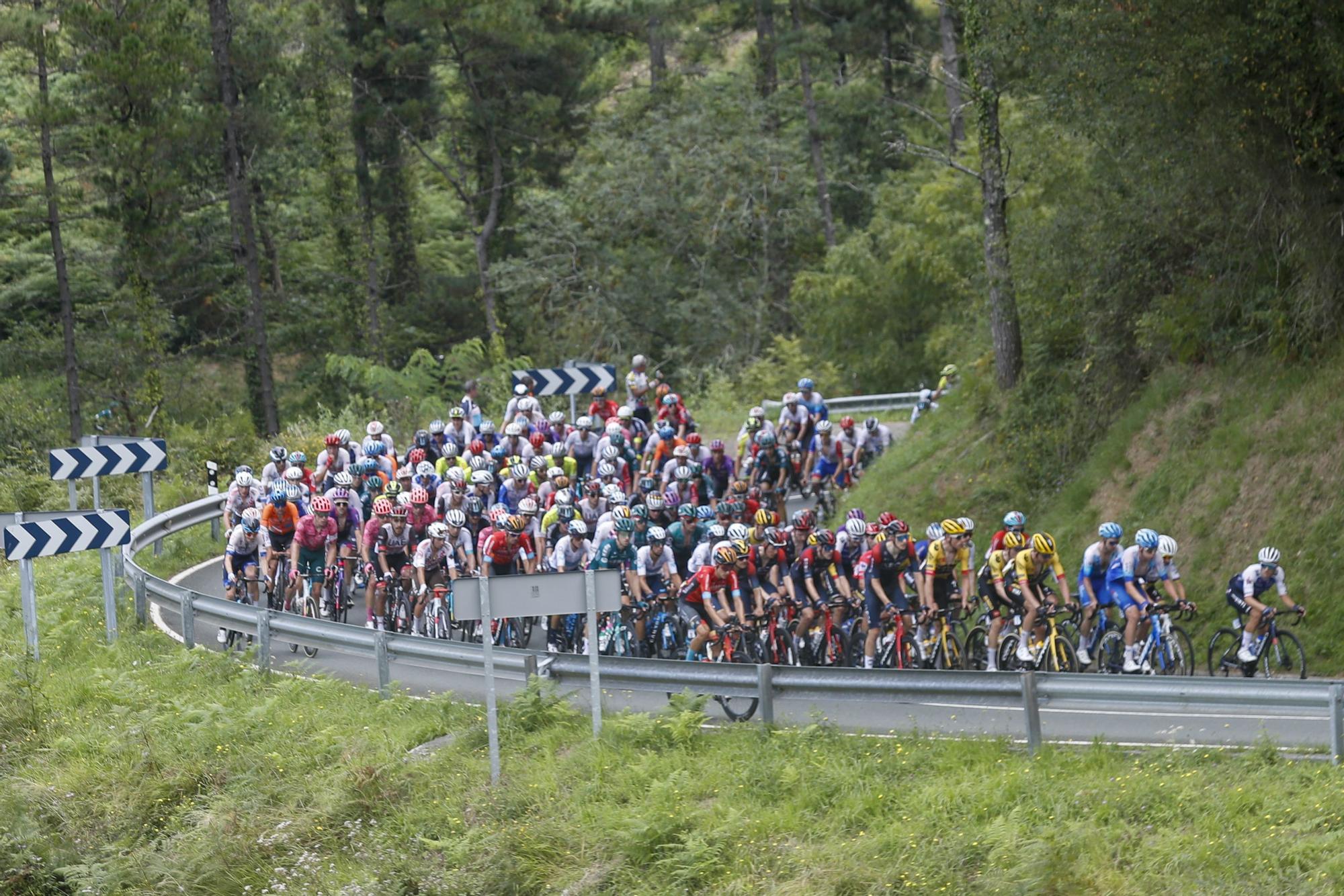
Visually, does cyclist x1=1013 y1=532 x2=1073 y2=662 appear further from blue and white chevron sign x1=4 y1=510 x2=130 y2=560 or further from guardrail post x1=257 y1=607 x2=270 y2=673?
blue and white chevron sign x1=4 y1=510 x2=130 y2=560

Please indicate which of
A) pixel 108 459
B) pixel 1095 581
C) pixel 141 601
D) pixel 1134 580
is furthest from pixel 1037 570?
pixel 108 459

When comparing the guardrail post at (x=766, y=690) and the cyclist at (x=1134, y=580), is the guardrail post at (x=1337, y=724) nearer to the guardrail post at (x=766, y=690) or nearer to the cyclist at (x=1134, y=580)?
the guardrail post at (x=766, y=690)

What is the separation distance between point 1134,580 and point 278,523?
10.4 meters

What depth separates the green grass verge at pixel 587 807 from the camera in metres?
9.23

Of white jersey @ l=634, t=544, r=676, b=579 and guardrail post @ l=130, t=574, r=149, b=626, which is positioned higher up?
white jersey @ l=634, t=544, r=676, b=579

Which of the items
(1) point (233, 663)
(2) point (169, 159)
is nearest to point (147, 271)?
(2) point (169, 159)

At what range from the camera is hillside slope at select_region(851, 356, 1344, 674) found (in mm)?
16828

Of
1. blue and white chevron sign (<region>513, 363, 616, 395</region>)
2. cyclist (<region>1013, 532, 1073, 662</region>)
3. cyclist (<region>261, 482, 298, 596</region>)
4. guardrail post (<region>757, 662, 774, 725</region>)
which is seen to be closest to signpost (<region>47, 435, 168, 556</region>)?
cyclist (<region>261, 482, 298, 596</region>)

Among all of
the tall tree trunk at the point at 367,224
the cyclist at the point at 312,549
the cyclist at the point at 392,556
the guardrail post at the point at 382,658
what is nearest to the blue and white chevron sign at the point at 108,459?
the cyclist at the point at 312,549

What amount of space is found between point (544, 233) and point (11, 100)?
14525mm

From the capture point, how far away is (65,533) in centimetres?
1591

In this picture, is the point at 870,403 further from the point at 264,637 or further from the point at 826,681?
the point at 826,681

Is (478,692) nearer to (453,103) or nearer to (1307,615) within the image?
(1307,615)

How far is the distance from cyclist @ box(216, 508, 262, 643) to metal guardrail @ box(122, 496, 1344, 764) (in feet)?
9.21
